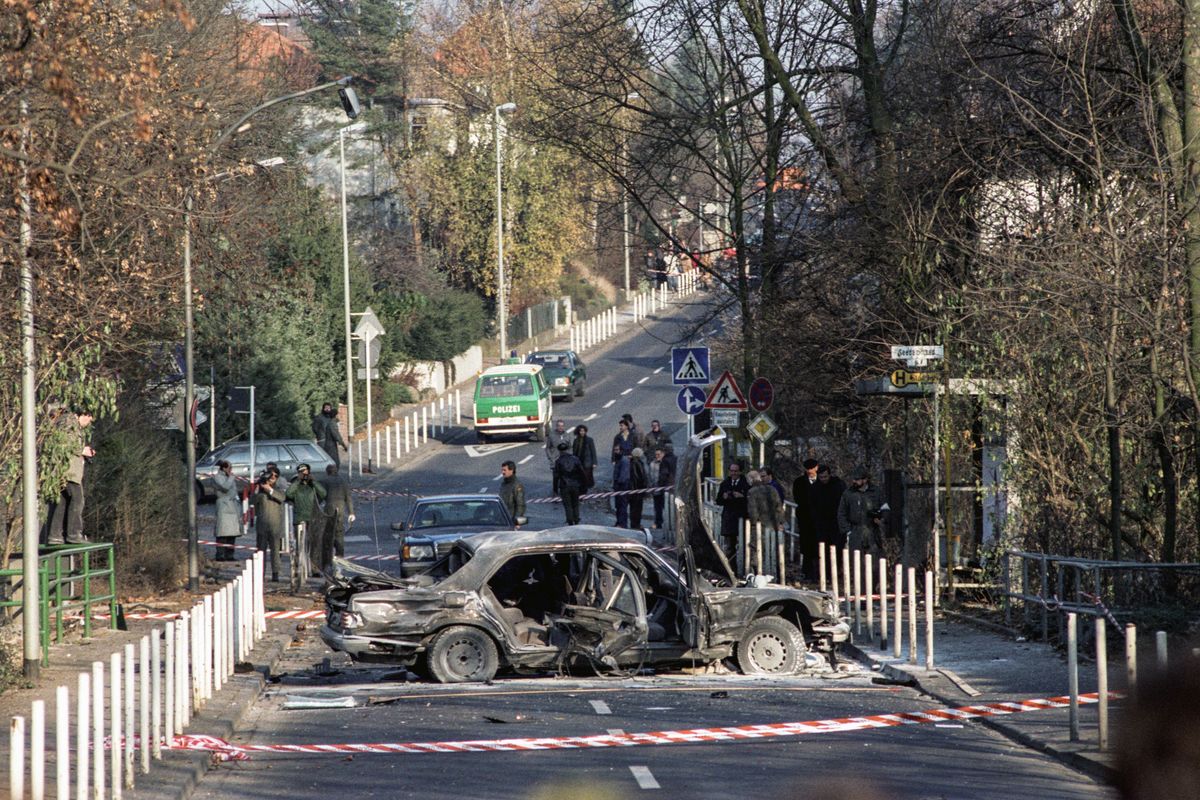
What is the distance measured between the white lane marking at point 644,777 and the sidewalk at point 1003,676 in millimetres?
2587

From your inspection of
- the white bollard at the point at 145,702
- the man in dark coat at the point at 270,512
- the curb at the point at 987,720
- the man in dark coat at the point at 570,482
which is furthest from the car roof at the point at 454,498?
the white bollard at the point at 145,702

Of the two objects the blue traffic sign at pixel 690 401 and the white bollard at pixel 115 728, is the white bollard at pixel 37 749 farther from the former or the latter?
the blue traffic sign at pixel 690 401

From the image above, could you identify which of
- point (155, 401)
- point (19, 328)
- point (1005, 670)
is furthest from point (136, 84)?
point (155, 401)

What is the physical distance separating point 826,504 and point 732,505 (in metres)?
2.99

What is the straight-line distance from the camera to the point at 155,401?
1318 inches

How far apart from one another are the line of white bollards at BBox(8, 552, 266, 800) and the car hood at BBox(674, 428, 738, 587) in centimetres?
416

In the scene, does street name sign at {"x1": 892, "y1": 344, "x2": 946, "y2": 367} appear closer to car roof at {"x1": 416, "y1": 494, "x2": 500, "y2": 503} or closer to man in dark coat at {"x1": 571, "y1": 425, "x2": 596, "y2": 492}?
car roof at {"x1": 416, "y1": 494, "x2": 500, "y2": 503}

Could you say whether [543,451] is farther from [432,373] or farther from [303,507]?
[303,507]

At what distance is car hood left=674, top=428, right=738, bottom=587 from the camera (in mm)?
15961

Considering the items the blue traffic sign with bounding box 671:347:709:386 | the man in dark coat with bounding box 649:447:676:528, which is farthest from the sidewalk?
the man in dark coat with bounding box 649:447:676:528

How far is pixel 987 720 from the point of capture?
1283 centimetres

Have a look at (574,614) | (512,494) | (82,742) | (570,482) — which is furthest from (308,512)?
(82,742)

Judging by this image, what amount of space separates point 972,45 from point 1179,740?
18920 millimetres

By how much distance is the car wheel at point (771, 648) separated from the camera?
51.4 ft
